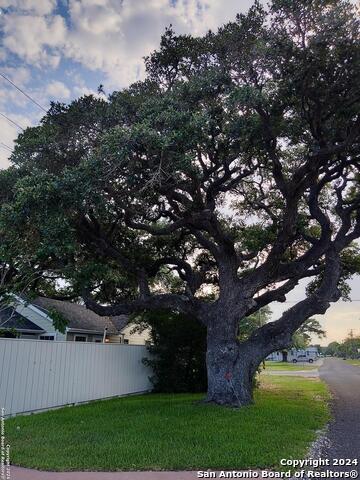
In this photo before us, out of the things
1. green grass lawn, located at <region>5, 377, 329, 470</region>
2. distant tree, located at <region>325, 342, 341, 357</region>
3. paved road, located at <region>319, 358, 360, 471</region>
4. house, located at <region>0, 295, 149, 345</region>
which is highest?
distant tree, located at <region>325, 342, 341, 357</region>

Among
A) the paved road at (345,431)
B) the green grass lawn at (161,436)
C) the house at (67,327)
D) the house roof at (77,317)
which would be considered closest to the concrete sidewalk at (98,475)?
the green grass lawn at (161,436)

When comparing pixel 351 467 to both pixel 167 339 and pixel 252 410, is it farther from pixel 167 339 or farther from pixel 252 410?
pixel 167 339

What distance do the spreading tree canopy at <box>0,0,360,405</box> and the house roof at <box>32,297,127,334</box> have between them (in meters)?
8.53

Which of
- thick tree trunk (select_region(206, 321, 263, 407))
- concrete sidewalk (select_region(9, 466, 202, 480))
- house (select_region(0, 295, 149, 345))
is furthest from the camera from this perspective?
house (select_region(0, 295, 149, 345))

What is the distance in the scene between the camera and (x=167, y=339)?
1811cm

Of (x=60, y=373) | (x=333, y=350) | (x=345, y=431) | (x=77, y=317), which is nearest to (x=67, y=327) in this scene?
(x=77, y=317)

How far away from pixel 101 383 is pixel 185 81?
10.1 m

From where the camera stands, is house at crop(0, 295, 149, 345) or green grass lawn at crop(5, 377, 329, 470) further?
house at crop(0, 295, 149, 345)

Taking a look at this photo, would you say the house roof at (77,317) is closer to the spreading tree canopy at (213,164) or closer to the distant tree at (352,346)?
the spreading tree canopy at (213,164)

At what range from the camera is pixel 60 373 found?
12.6 m

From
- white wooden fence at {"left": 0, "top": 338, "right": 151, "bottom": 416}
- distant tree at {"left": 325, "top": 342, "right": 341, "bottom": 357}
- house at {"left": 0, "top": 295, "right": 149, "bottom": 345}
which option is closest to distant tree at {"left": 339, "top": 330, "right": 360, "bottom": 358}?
distant tree at {"left": 325, "top": 342, "right": 341, "bottom": 357}

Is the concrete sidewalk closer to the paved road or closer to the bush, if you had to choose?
the paved road

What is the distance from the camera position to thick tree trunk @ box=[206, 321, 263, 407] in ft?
41.9

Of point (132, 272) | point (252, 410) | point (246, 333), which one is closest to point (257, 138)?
point (132, 272)
